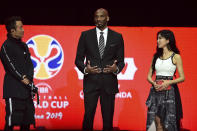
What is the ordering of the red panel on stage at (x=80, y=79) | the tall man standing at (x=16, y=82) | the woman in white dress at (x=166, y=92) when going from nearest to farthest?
the tall man standing at (x=16, y=82), the woman in white dress at (x=166, y=92), the red panel on stage at (x=80, y=79)

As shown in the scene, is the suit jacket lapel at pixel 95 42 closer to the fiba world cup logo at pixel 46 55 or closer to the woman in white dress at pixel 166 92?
the woman in white dress at pixel 166 92

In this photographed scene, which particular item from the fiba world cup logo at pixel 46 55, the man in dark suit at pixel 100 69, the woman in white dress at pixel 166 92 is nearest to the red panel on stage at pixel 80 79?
the fiba world cup logo at pixel 46 55

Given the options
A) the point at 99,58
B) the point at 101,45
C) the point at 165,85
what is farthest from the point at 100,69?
the point at 165,85

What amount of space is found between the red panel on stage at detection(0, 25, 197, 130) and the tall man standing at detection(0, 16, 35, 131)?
1.45 m

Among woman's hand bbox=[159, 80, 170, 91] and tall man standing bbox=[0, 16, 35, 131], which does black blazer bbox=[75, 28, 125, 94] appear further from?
tall man standing bbox=[0, 16, 35, 131]

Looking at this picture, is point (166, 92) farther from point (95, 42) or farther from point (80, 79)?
point (80, 79)

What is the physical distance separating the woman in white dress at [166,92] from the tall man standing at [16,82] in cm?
138

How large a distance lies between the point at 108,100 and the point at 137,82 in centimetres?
157

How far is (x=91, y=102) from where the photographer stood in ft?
12.6

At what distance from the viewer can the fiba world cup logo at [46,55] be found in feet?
17.5
